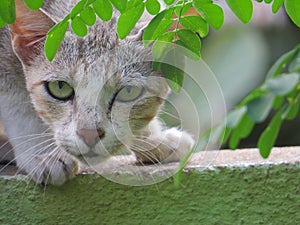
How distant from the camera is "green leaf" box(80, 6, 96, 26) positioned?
1.22 m

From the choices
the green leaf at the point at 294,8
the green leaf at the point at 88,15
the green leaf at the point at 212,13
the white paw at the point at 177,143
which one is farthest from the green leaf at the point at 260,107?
the white paw at the point at 177,143

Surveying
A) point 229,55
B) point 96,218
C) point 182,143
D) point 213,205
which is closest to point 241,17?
point 213,205

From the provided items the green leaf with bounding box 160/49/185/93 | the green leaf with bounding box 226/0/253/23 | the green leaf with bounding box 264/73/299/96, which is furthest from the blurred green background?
the green leaf with bounding box 264/73/299/96

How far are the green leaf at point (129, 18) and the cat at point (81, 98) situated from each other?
1.57ft

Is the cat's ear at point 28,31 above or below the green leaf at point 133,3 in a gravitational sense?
below

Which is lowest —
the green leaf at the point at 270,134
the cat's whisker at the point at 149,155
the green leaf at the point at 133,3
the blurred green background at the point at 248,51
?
the blurred green background at the point at 248,51

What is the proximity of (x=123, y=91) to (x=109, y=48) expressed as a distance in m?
0.14

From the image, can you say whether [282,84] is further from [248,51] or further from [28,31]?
[248,51]

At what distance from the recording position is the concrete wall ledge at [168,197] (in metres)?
1.62

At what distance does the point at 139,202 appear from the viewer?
1.67 m

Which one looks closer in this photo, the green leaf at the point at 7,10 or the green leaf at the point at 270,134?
the green leaf at the point at 270,134

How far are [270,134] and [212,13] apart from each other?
1.34ft

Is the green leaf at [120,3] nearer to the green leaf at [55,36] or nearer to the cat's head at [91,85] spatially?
the green leaf at [55,36]

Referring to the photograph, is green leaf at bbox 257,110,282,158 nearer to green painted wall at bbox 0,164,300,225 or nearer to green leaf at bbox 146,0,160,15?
green leaf at bbox 146,0,160,15
